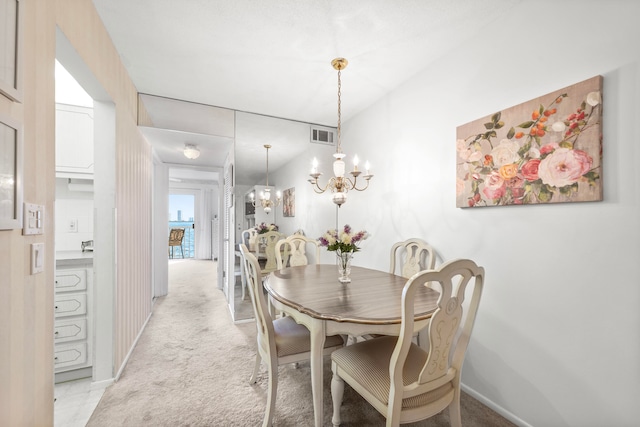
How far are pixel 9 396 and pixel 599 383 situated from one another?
2504 mm

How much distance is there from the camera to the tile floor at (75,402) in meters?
1.62

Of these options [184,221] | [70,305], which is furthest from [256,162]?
[184,221]

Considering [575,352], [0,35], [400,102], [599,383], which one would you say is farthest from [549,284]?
[0,35]

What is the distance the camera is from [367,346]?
1.57 m

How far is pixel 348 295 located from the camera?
166 centimetres

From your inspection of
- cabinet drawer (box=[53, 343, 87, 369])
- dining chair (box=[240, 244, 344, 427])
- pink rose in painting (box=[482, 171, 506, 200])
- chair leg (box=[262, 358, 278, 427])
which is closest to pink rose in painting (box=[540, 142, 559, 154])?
pink rose in painting (box=[482, 171, 506, 200])

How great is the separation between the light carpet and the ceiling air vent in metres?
2.57

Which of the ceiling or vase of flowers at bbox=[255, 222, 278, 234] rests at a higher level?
the ceiling

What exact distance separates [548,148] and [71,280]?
11.0 ft

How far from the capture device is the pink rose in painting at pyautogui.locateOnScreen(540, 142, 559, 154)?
1.45 meters

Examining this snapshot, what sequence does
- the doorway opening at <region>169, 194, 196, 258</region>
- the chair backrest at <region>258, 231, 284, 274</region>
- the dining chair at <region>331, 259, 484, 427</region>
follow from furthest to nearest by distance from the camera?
the doorway opening at <region>169, 194, 196, 258</region> < the chair backrest at <region>258, 231, 284, 274</region> < the dining chair at <region>331, 259, 484, 427</region>

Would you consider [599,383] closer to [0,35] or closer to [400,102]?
[400,102]

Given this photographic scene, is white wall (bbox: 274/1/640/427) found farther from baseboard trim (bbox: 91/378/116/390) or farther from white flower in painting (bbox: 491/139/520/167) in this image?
baseboard trim (bbox: 91/378/116/390)

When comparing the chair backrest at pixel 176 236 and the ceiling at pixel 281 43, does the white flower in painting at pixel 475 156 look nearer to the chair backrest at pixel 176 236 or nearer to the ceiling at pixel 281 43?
the ceiling at pixel 281 43
